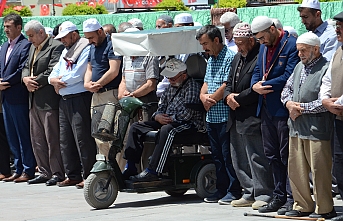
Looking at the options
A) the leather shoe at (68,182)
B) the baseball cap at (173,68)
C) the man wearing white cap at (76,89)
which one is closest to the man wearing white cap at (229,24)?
the baseball cap at (173,68)

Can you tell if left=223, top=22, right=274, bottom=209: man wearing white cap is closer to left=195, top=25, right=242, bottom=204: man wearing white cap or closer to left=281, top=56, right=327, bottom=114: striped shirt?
left=195, top=25, right=242, bottom=204: man wearing white cap

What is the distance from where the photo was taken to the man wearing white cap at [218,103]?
9.32 m

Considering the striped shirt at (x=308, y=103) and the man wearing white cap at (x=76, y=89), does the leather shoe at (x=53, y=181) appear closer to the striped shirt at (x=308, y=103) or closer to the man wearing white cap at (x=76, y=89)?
the man wearing white cap at (x=76, y=89)

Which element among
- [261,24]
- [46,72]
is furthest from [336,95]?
[46,72]

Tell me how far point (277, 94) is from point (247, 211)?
52.2 inches

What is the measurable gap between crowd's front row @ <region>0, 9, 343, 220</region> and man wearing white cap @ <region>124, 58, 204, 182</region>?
1cm

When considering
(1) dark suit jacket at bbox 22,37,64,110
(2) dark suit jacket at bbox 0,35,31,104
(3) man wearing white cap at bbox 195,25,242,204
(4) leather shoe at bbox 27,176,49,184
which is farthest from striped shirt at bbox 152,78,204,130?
(2) dark suit jacket at bbox 0,35,31,104

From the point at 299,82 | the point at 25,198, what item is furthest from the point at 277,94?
the point at 25,198

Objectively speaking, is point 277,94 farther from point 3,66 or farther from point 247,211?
point 3,66

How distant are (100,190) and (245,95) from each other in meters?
2.04

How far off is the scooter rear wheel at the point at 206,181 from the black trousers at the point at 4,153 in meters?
4.32

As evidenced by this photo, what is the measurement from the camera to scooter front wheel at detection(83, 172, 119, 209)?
9.24 metres

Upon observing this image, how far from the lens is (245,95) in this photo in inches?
348

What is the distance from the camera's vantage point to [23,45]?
40.8 feet
